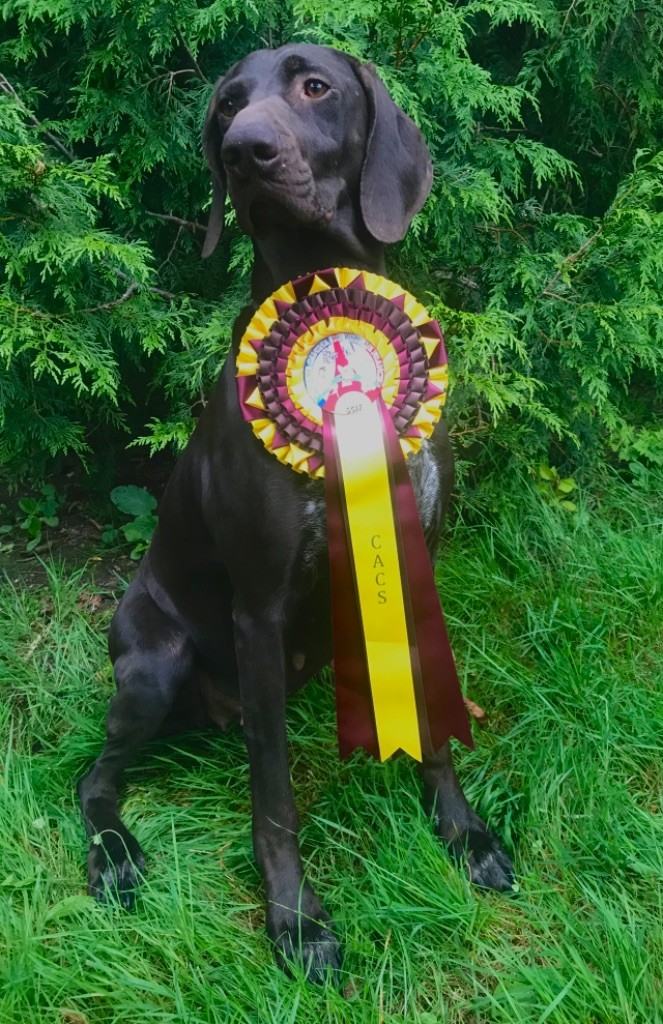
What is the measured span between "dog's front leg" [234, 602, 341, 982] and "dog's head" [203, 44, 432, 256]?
0.81 metres

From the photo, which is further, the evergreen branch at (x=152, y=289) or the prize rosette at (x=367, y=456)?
the evergreen branch at (x=152, y=289)

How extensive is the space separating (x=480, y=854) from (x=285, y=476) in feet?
2.90

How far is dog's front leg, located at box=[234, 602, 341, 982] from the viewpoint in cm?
187

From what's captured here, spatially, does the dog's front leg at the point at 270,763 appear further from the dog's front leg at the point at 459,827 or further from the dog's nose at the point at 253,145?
the dog's nose at the point at 253,145

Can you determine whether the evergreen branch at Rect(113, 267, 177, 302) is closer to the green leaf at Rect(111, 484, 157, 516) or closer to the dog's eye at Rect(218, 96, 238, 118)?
the green leaf at Rect(111, 484, 157, 516)

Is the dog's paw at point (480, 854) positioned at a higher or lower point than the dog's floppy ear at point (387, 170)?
lower

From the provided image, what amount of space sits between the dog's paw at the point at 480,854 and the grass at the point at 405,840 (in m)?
0.03

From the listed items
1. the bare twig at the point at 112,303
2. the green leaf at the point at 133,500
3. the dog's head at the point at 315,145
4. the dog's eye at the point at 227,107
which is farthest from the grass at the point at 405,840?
the dog's eye at the point at 227,107

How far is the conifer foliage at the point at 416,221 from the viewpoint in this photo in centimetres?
267

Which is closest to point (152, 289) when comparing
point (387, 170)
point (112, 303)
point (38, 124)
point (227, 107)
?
point (112, 303)

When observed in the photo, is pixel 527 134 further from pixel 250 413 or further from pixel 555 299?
pixel 250 413

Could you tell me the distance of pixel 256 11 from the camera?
8.46ft

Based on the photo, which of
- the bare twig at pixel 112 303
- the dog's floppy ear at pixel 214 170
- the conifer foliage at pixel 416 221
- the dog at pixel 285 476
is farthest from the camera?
the bare twig at pixel 112 303

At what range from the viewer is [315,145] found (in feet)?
5.96
